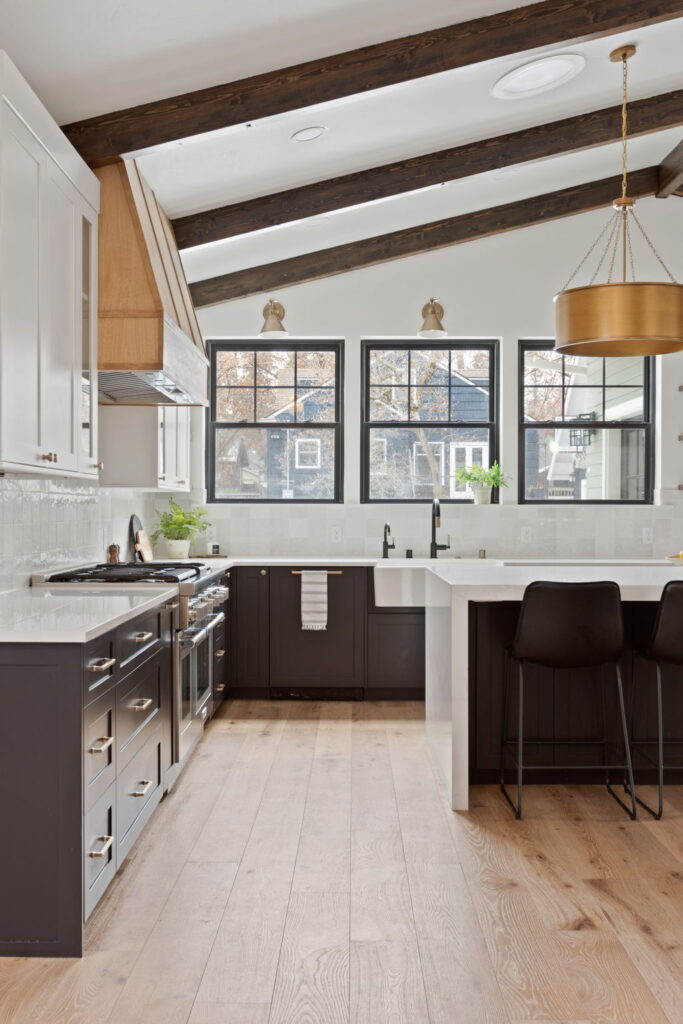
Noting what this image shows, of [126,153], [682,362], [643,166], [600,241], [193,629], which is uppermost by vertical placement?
[643,166]

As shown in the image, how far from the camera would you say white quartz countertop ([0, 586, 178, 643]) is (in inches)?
95.3

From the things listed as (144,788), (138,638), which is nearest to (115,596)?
(138,638)

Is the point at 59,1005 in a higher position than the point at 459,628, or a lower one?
lower

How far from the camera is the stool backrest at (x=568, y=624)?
3422 mm

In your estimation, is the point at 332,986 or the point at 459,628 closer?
the point at 332,986

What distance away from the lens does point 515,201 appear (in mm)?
6039

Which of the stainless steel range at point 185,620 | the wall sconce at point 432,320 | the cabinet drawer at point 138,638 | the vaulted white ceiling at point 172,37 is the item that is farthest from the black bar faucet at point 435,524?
the vaulted white ceiling at point 172,37

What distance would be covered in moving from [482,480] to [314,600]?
160 cm

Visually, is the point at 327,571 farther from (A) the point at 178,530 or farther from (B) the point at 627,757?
(B) the point at 627,757

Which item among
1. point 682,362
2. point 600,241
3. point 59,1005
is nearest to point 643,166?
point 600,241

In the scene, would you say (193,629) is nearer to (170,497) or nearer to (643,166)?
(170,497)

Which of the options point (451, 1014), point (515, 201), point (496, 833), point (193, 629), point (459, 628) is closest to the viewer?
point (451, 1014)

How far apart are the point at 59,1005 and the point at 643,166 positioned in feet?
19.8

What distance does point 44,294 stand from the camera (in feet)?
9.93
